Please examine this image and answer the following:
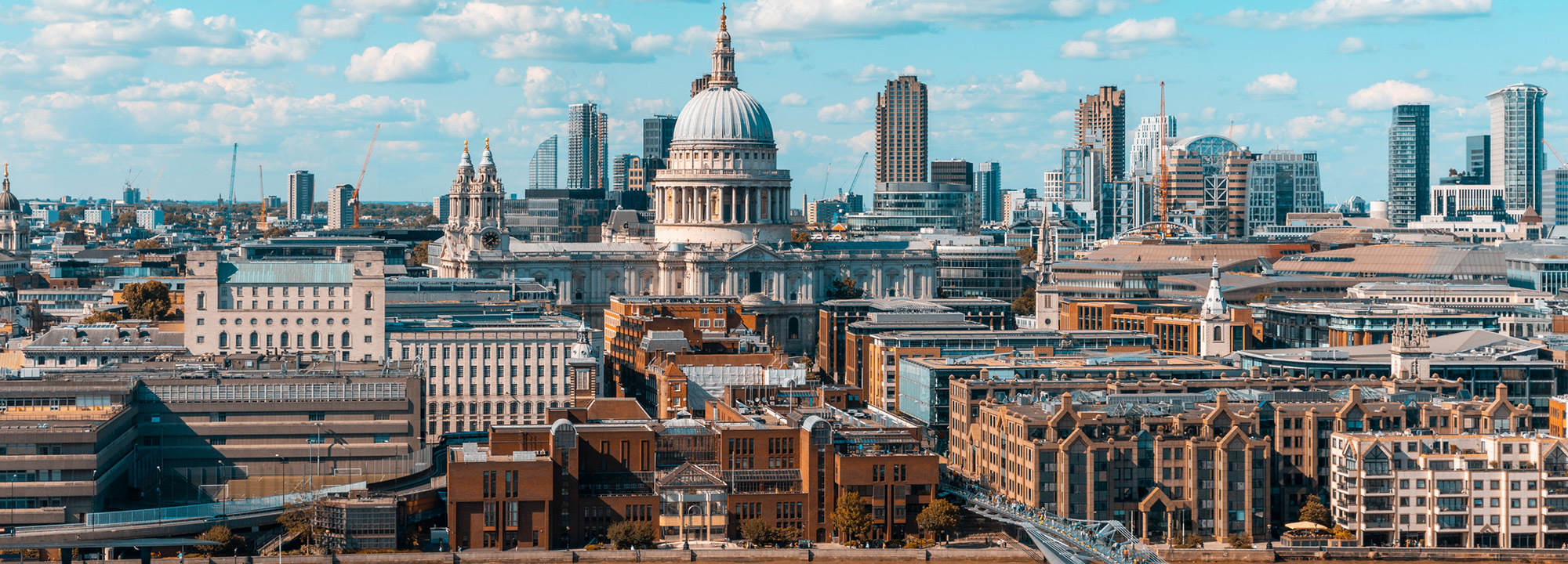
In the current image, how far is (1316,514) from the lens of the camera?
113m

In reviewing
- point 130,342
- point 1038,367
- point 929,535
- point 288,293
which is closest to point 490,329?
point 288,293

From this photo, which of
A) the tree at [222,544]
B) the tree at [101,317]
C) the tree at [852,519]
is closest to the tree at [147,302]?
the tree at [101,317]

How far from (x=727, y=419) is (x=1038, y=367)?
2209 cm

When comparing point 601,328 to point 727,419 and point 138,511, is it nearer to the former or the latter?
point 727,419

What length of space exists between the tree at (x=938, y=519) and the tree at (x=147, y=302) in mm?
93597

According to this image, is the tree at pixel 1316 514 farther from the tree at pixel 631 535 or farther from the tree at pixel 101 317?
the tree at pixel 101 317

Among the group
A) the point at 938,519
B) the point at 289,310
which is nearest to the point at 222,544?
the point at 938,519

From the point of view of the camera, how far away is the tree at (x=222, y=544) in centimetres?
10575

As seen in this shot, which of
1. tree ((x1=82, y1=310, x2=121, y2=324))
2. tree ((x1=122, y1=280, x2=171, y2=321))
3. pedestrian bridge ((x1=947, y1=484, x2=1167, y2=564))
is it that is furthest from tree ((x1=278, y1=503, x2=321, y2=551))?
tree ((x1=122, y1=280, x2=171, y2=321))

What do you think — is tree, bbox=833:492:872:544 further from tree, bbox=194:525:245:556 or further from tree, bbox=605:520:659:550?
tree, bbox=194:525:245:556

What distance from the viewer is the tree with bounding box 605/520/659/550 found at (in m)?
108

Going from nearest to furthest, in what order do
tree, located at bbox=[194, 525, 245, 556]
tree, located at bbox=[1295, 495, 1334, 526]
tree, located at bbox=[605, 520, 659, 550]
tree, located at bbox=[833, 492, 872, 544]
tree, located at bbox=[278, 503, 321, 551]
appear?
tree, located at bbox=[194, 525, 245, 556] → tree, located at bbox=[605, 520, 659, 550] → tree, located at bbox=[278, 503, 321, 551] → tree, located at bbox=[833, 492, 872, 544] → tree, located at bbox=[1295, 495, 1334, 526]

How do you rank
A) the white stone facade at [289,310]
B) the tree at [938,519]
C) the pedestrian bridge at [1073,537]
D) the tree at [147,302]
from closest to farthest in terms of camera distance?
1. the pedestrian bridge at [1073,537]
2. the tree at [938,519]
3. the white stone facade at [289,310]
4. the tree at [147,302]

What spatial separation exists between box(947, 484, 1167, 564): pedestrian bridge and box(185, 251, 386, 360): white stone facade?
49300 millimetres
